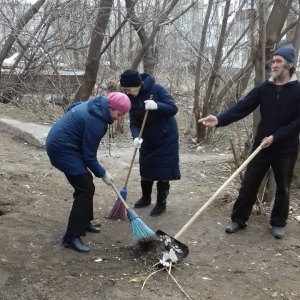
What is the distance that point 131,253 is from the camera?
4.23 m

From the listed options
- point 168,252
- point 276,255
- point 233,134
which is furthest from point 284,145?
point 233,134

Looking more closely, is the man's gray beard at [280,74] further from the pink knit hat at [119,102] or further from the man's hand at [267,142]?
the pink knit hat at [119,102]

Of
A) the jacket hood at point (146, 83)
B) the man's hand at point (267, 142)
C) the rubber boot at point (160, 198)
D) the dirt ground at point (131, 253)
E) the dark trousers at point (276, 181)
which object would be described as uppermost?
the jacket hood at point (146, 83)

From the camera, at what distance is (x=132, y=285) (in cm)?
364

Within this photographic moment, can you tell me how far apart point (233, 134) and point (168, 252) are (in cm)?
609

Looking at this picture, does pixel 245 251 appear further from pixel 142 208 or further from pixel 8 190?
pixel 8 190

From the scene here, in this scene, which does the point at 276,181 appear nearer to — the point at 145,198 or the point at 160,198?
the point at 160,198

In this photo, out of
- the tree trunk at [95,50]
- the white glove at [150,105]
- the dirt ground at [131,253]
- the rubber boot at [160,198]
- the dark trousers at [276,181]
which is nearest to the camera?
the dirt ground at [131,253]

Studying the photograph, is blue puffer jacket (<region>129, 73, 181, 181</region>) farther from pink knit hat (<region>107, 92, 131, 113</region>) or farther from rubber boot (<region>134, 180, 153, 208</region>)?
pink knit hat (<region>107, 92, 131, 113</region>)

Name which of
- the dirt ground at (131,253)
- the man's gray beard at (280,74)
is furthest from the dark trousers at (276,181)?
the man's gray beard at (280,74)

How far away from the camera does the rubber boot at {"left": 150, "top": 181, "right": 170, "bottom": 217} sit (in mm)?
5234

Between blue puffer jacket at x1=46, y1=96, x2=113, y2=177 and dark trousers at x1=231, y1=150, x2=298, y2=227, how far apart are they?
1.44 metres

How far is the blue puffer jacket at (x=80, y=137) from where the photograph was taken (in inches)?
158

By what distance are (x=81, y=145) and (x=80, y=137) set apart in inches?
3.3
